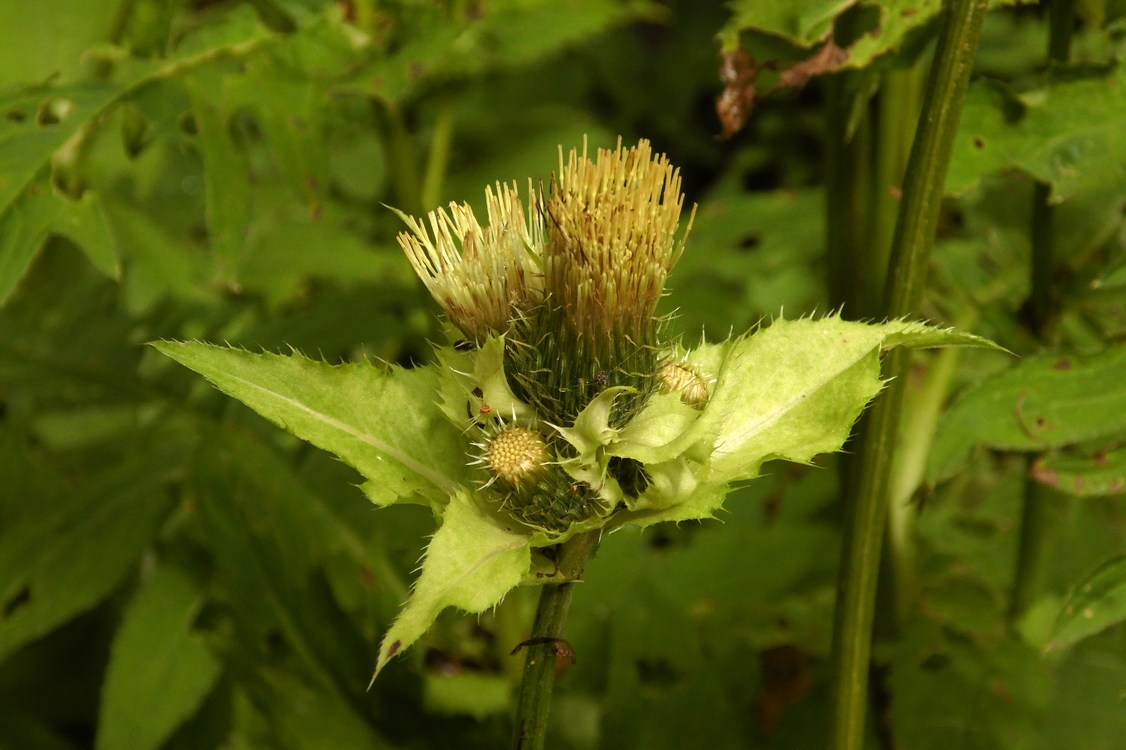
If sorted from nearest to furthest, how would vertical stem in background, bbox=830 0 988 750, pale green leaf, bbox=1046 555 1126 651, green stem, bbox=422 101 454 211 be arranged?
vertical stem in background, bbox=830 0 988 750, pale green leaf, bbox=1046 555 1126 651, green stem, bbox=422 101 454 211

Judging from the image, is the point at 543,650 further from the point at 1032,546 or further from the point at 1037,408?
the point at 1032,546

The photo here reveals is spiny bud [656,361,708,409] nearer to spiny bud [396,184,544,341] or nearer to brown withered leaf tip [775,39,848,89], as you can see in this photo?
spiny bud [396,184,544,341]

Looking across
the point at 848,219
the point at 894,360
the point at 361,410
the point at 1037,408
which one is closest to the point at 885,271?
the point at 848,219

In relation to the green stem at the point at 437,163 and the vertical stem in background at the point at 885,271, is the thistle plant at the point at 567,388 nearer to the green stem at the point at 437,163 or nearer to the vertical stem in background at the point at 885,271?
the vertical stem in background at the point at 885,271

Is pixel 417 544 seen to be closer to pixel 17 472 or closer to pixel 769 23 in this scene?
Result: pixel 17 472

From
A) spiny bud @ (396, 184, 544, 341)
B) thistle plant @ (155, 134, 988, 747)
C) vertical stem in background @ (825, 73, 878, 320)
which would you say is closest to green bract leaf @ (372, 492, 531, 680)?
thistle plant @ (155, 134, 988, 747)

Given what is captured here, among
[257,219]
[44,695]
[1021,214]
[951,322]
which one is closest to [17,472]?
[44,695]

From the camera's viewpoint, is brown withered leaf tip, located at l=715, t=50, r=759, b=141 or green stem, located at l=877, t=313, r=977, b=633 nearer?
brown withered leaf tip, located at l=715, t=50, r=759, b=141
